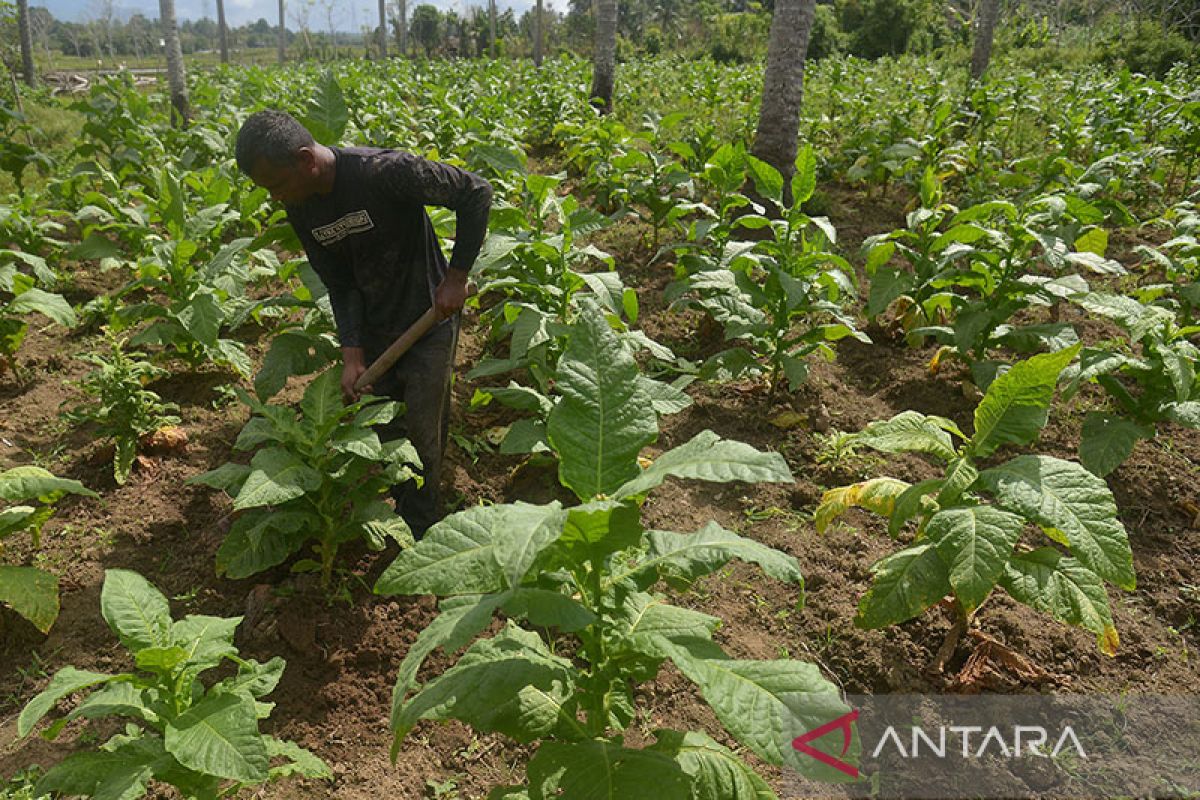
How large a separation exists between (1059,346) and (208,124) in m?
10.3

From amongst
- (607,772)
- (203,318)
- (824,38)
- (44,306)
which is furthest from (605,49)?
(824,38)

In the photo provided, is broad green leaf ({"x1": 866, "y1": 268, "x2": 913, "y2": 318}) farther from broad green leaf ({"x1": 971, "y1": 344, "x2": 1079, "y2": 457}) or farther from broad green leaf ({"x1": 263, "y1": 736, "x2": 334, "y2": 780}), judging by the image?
broad green leaf ({"x1": 263, "y1": 736, "x2": 334, "y2": 780})

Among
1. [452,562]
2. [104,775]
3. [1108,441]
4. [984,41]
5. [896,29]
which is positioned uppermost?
[896,29]

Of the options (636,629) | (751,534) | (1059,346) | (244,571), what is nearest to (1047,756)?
(751,534)

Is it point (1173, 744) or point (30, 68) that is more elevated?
point (30, 68)

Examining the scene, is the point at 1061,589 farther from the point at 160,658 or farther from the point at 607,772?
the point at 160,658

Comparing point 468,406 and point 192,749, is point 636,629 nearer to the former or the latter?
point 192,749

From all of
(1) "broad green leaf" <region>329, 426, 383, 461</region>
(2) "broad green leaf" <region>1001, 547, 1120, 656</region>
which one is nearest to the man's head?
(1) "broad green leaf" <region>329, 426, 383, 461</region>

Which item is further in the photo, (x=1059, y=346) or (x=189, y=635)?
(x=1059, y=346)

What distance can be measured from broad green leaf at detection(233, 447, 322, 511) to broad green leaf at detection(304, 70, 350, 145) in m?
1.90

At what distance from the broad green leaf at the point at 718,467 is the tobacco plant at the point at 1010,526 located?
102 cm

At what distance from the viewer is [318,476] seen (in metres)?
2.71

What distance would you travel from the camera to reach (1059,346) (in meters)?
3.96

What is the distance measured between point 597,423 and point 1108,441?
293cm
